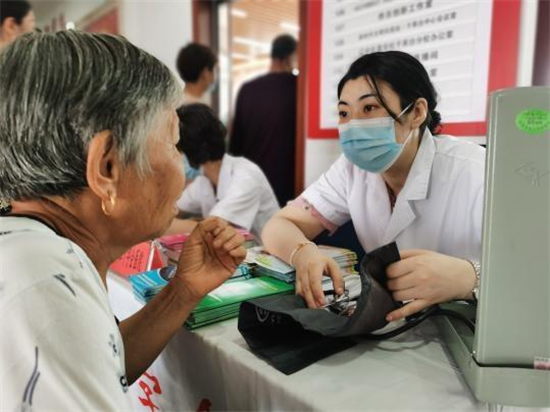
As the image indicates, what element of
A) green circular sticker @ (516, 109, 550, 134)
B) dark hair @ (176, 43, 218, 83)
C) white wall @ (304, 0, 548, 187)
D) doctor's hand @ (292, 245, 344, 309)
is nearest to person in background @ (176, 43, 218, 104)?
dark hair @ (176, 43, 218, 83)

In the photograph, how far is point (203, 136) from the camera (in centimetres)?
154

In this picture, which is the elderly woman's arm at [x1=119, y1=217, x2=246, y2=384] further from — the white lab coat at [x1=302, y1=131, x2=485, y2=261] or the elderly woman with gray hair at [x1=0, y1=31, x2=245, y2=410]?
the white lab coat at [x1=302, y1=131, x2=485, y2=261]

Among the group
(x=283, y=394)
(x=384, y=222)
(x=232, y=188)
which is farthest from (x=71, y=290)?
(x=232, y=188)

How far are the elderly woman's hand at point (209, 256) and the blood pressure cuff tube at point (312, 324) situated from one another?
3.2 inches

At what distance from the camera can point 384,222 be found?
33.6 inches

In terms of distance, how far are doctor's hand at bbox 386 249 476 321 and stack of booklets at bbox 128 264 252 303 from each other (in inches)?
13.3

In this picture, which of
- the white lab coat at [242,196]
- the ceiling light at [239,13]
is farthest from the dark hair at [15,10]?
the ceiling light at [239,13]

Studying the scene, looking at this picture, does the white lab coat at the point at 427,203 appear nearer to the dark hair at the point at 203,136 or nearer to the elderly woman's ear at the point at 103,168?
the elderly woman's ear at the point at 103,168

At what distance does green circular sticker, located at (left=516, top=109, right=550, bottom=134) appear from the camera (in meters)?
0.43

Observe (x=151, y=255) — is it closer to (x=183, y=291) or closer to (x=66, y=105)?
(x=183, y=291)

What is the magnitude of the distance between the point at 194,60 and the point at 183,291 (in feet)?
5.53

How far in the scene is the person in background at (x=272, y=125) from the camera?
62.7 inches

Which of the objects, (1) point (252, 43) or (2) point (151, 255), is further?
(1) point (252, 43)

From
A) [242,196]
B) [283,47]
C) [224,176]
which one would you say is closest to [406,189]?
[242,196]
